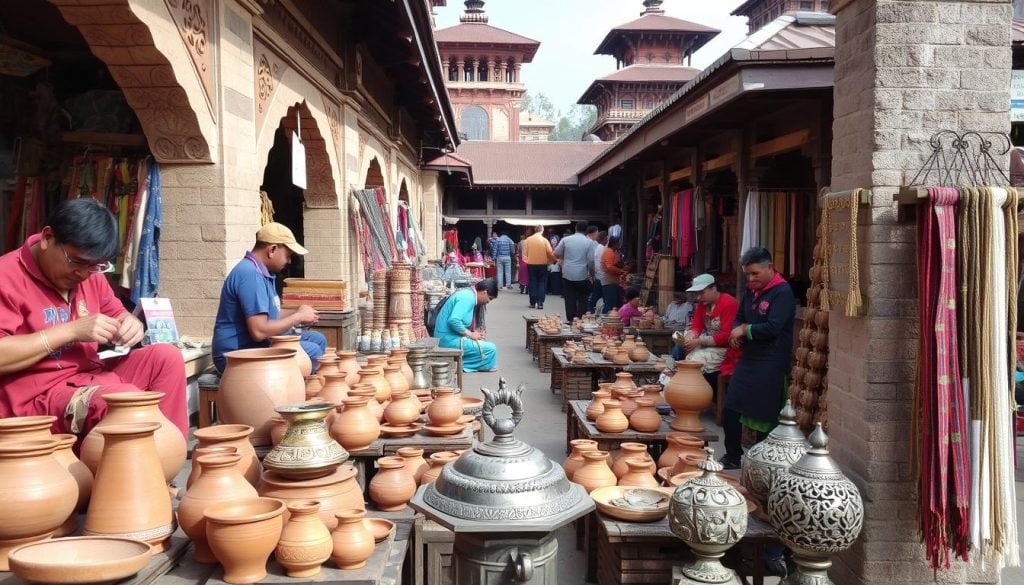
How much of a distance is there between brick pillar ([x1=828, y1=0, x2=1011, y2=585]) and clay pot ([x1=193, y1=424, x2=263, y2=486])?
2575 millimetres

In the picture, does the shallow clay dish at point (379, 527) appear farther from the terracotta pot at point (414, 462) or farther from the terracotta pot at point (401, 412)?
the terracotta pot at point (401, 412)

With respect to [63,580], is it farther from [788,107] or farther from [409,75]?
[409,75]

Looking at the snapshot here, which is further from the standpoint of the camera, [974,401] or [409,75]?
[409,75]

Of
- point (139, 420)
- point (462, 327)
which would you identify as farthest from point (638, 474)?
point (462, 327)

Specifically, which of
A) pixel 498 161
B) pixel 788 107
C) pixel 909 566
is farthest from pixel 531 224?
pixel 909 566

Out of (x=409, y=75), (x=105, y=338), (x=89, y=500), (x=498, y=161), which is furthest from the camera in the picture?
(x=498, y=161)

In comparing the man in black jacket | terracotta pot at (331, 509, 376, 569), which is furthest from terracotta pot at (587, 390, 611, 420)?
terracotta pot at (331, 509, 376, 569)

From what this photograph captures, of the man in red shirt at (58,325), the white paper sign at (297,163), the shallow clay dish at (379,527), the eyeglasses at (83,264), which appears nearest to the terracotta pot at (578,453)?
the shallow clay dish at (379,527)

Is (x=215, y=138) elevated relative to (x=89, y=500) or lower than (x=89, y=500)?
elevated

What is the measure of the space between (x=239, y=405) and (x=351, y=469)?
2.53ft

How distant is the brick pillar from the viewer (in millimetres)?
3129

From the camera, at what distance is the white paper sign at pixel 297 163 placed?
6273 millimetres

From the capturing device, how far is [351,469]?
2979mm

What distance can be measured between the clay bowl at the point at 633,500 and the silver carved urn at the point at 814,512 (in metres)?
0.44
